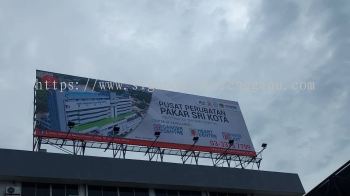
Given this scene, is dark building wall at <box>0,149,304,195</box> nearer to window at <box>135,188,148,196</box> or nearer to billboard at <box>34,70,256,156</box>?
window at <box>135,188,148,196</box>

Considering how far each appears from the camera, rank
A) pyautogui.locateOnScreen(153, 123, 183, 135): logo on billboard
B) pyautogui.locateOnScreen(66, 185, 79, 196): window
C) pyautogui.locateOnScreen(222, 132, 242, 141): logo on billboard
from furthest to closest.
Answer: pyautogui.locateOnScreen(222, 132, 242, 141): logo on billboard
pyautogui.locateOnScreen(153, 123, 183, 135): logo on billboard
pyautogui.locateOnScreen(66, 185, 79, 196): window

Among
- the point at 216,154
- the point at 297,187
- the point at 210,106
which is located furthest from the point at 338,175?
the point at 210,106

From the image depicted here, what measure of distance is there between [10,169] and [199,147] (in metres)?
10.7

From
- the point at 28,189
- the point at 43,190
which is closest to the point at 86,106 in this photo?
the point at 43,190

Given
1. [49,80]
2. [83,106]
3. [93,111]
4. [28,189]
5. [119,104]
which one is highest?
[49,80]

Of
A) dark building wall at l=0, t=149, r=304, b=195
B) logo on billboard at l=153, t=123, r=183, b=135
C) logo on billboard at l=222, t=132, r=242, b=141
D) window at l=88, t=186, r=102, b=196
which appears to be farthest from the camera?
logo on billboard at l=222, t=132, r=242, b=141

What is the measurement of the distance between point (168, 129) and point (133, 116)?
74.9 inches

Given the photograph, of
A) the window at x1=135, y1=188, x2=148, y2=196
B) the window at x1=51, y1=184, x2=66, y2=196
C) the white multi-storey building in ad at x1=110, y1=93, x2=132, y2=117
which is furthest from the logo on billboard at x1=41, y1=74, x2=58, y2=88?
the window at x1=135, y1=188, x2=148, y2=196

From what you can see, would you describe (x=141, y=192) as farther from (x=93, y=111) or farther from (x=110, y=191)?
(x=93, y=111)

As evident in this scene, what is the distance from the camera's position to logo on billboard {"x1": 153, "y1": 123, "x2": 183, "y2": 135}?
28.9 metres

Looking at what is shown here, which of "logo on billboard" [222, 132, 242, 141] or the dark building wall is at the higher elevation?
"logo on billboard" [222, 132, 242, 141]

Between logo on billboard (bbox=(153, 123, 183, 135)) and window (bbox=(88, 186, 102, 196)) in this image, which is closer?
window (bbox=(88, 186, 102, 196))

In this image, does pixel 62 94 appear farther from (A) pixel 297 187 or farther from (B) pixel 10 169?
(A) pixel 297 187

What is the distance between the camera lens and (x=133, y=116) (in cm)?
2870
